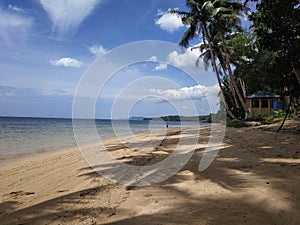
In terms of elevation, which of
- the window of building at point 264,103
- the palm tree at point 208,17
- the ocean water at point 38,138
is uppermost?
the palm tree at point 208,17

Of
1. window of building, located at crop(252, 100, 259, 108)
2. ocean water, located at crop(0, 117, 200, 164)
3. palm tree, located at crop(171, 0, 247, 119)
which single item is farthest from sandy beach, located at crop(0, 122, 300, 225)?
window of building, located at crop(252, 100, 259, 108)

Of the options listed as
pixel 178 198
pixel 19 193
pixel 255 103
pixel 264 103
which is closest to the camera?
pixel 178 198

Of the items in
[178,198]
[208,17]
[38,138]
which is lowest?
[38,138]

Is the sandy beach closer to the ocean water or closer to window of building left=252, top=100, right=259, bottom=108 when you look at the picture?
the ocean water

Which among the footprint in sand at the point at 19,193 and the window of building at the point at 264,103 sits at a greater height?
the window of building at the point at 264,103

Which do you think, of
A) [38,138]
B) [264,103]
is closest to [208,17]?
[264,103]

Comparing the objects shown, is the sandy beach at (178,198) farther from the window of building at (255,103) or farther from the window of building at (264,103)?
the window of building at (255,103)

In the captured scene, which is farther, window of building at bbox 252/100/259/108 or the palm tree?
window of building at bbox 252/100/259/108

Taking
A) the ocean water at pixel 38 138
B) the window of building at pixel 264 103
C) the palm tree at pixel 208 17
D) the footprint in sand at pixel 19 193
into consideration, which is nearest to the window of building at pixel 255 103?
the window of building at pixel 264 103

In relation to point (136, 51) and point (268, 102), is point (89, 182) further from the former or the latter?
point (268, 102)

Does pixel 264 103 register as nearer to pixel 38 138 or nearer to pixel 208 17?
pixel 208 17

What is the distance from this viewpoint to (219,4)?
60.5 feet

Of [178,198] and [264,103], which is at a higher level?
[264,103]

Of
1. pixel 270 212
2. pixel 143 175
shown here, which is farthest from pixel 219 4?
pixel 270 212
